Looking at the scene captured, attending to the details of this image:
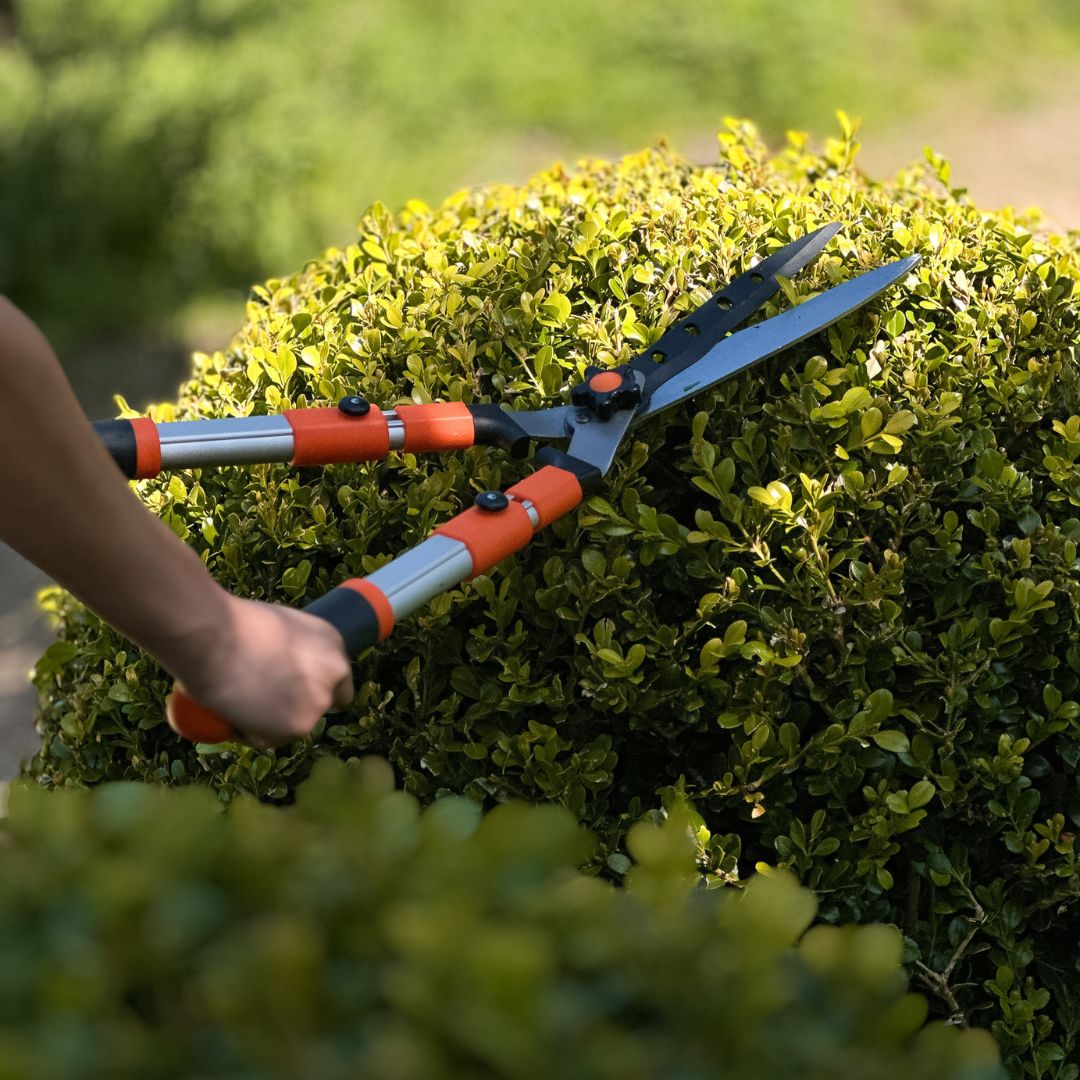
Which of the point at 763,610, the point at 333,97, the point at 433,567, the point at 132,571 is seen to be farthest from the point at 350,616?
the point at 333,97

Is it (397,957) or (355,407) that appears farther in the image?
(355,407)

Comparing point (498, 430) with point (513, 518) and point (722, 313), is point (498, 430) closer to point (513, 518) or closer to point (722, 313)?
point (513, 518)

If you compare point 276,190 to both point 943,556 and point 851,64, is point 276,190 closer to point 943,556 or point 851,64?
point 851,64

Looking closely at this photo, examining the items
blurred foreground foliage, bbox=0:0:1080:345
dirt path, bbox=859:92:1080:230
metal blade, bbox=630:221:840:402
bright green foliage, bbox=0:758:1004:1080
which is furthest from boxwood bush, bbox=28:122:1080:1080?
dirt path, bbox=859:92:1080:230

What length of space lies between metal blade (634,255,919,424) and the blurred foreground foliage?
4.72 meters

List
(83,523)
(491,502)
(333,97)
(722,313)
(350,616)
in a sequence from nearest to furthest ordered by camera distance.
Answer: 1. (83,523)
2. (350,616)
3. (491,502)
4. (722,313)
5. (333,97)

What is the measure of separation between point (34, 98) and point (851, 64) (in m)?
4.85

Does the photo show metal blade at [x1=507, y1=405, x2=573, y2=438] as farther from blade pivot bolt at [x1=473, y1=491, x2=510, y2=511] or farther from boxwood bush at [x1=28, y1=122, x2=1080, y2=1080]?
blade pivot bolt at [x1=473, y1=491, x2=510, y2=511]

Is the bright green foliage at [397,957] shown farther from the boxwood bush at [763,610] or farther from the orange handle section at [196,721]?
the boxwood bush at [763,610]

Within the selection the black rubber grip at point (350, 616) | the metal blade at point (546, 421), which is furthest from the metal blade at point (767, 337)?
the black rubber grip at point (350, 616)

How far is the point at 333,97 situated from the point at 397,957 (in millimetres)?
7056

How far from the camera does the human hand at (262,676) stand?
1.56m

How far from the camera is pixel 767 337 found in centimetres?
229

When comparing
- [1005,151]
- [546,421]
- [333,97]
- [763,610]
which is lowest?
[1005,151]
